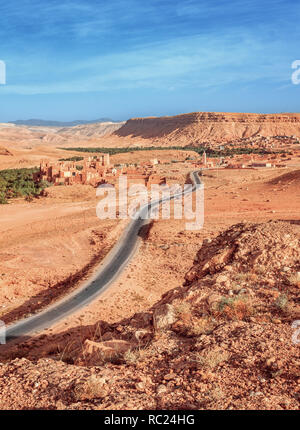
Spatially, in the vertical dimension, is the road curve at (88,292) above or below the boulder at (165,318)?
below

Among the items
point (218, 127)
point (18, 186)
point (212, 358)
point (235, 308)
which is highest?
point (218, 127)

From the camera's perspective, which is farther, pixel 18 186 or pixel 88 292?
pixel 18 186

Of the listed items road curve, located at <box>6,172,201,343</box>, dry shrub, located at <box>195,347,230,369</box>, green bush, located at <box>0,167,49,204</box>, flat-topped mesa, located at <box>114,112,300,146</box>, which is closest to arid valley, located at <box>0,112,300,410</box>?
dry shrub, located at <box>195,347,230,369</box>

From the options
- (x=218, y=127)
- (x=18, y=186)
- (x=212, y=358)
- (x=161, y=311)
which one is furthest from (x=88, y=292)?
(x=218, y=127)

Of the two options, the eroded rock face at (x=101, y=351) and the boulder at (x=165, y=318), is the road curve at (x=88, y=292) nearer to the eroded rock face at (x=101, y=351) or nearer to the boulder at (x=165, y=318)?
the eroded rock face at (x=101, y=351)

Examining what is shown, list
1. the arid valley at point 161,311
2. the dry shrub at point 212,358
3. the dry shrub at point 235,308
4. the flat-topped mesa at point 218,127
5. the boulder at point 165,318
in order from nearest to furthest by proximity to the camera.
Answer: the arid valley at point 161,311
the dry shrub at point 212,358
the dry shrub at point 235,308
the boulder at point 165,318
the flat-topped mesa at point 218,127

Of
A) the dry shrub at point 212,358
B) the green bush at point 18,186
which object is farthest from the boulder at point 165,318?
the green bush at point 18,186

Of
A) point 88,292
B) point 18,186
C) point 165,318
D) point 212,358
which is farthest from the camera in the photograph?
point 18,186

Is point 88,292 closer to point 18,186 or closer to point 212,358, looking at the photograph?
point 212,358
